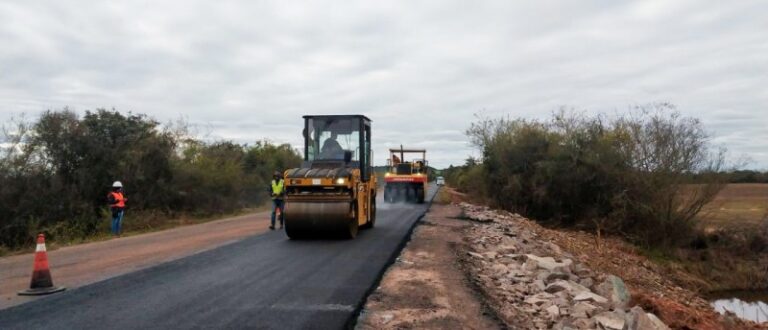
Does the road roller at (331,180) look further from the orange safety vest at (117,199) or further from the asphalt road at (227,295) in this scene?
the orange safety vest at (117,199)

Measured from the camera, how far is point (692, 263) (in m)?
21.3

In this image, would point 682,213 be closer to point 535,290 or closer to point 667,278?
point 667,278

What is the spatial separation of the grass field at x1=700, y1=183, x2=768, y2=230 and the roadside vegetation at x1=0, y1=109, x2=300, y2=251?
2073 cm

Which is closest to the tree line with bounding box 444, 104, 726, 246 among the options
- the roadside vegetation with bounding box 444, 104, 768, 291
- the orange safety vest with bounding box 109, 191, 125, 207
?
the roadside vegetation with bounding box 444, 104, 768, 291

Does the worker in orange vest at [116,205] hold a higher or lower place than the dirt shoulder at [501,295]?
higher

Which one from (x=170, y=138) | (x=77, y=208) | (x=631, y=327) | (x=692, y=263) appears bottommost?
(x=692, y=263)

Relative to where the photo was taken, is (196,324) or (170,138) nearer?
(196,324)

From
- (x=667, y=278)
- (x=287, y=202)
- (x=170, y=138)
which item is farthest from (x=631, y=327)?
(x=170, y=138)

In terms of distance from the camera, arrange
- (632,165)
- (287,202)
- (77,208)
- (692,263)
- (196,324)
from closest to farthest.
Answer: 1. (196,324)
2. (287,202)
3. (77,208)
4. (692,263)
5. (632,165)

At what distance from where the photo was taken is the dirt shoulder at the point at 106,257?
8461 millimetres

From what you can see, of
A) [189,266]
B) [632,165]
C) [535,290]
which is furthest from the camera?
[632,165]

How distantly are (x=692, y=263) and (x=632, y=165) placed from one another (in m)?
4.34

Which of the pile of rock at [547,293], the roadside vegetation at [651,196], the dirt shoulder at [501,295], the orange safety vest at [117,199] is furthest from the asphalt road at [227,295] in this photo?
the roadside vegetation at [651,196]

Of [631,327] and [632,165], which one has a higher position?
[632,165]
